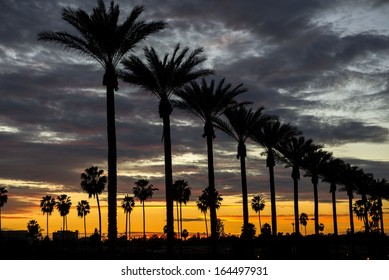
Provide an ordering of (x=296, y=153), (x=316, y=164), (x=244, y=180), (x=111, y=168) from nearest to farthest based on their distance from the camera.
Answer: (x=111, y=168) → (x=244, y=180) → (x=296, y=153) → (x=316, y=164)

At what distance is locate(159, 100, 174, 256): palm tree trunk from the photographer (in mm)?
30438

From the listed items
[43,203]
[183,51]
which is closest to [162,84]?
[183,51]

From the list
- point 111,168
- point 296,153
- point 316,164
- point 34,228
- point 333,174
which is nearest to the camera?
point 111,168

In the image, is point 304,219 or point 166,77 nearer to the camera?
point 166,77

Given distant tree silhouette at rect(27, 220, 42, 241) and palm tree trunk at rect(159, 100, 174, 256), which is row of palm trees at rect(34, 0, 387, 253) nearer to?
palm tree trunk at rect(159, 100, 174, 256)

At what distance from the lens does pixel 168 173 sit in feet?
101

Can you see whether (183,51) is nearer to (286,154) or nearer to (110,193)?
(110,193)

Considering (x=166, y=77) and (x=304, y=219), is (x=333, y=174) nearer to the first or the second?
(x=166, y=77)

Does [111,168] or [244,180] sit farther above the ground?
[111,168]

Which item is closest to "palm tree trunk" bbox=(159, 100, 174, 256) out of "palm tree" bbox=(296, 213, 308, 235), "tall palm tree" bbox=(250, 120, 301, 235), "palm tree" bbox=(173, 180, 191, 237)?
"tall palm tree" bbox=(250, 120, 301, 235)

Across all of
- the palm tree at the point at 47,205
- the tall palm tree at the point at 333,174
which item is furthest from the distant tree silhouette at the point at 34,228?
the tall palm tree at the point at 333,174

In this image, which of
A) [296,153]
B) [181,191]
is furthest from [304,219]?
[296,153]

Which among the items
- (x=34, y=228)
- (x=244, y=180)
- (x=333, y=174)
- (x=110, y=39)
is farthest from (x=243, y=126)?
(x=34, y=228)

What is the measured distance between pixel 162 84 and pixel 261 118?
11.5 m
